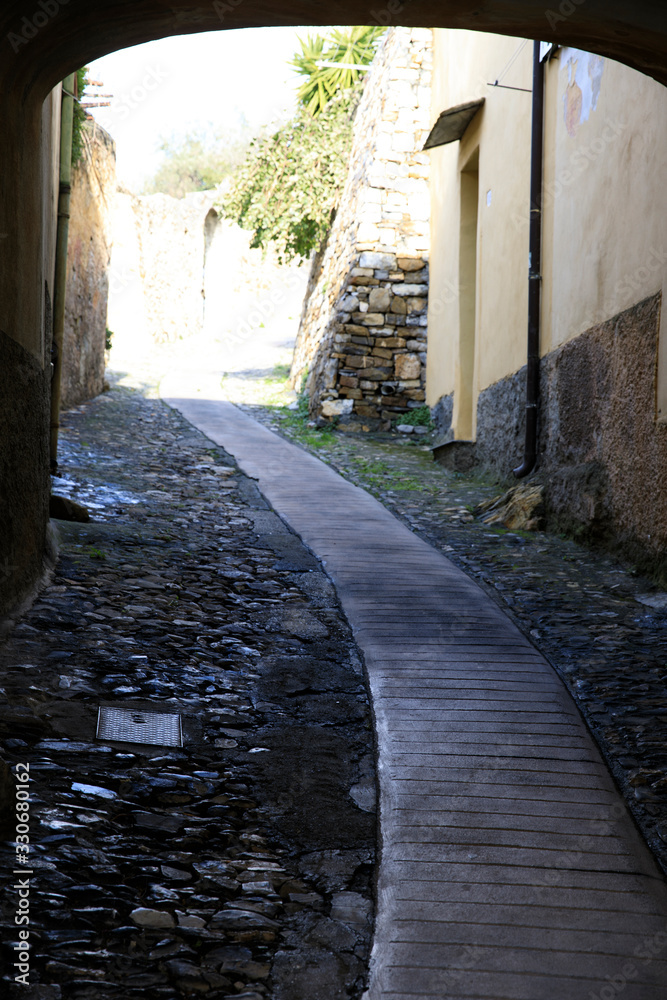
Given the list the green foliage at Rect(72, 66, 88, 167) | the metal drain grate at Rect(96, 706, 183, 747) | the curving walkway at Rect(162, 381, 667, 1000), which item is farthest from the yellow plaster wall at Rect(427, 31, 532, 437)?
the metal drain grate at Rect(96, 706, 183, 747)

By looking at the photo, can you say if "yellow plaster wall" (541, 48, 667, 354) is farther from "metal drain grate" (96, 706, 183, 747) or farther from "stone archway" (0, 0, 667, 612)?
"metal drain grate" (96, 706, 183, 747)

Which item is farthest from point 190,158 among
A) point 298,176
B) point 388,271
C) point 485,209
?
point 485,209

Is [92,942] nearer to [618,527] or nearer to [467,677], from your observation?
[467,677]

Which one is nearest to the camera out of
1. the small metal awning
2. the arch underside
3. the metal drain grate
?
the metal drain grate

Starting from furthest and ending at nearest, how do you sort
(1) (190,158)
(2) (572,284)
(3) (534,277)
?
1. (1) (190,158)
2. (3) (534,277)
3. (2) (572,284)

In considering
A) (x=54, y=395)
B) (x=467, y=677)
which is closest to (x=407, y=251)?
(x=54, y=395)

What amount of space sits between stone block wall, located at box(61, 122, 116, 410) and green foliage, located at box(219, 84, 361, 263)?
119 inches

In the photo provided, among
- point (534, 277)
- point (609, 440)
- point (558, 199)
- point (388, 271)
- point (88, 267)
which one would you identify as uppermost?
point (388, 271)

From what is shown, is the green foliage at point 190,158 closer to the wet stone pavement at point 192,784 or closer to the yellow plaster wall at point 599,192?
the yellow plaster wall at point 599,192

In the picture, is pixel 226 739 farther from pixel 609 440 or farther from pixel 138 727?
pixel 609 440

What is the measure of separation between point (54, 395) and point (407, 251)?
6719 mm

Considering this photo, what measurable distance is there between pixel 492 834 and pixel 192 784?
2.98ft

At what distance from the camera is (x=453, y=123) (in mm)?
9758

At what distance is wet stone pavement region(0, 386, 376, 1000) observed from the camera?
6.14ft
